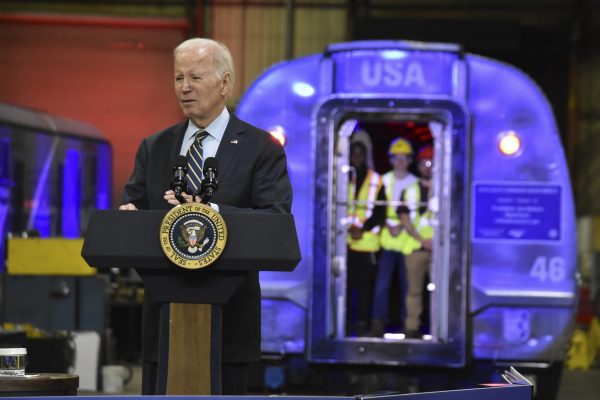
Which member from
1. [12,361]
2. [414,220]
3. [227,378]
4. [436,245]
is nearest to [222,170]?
[227,378]

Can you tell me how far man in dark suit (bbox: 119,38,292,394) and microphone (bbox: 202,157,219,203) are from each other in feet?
0.50

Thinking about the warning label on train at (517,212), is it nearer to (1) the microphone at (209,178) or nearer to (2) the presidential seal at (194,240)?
(1) the microphone at (209,178)

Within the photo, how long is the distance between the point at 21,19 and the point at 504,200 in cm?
1420

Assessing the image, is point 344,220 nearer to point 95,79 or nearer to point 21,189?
point 21,189

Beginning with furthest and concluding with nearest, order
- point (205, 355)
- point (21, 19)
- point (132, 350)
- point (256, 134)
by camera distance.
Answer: point (21, 19)
point (132, 350)
point (256, 134)
point (205, 355)

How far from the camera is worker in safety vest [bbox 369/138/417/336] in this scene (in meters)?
10.0

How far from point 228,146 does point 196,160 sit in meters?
0.12

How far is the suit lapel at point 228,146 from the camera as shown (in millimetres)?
4316

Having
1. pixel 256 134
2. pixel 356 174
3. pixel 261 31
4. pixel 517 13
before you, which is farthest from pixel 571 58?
pixel 256 134

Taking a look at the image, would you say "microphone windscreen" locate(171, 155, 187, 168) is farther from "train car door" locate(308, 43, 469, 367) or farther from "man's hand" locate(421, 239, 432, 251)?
"man's hand" locate(421, 239, 432, 251)

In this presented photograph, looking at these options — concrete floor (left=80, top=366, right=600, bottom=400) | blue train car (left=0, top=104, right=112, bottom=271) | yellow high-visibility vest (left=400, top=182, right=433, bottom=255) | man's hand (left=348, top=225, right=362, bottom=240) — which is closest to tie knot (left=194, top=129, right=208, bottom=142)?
concrete floor (left=80, top=366, right=600, bottom=400)

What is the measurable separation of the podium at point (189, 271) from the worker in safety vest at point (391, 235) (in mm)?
5962

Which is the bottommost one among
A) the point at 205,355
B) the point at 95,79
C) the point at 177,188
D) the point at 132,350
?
the point at 132,350

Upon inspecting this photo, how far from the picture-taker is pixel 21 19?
21.2 m
